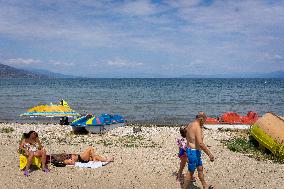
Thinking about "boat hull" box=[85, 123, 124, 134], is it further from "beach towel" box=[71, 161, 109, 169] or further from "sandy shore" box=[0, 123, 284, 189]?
"beach towel" box=[71, 161, 109, 169]

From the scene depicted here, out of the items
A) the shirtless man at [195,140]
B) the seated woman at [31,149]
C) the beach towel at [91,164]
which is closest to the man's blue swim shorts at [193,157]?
the shirtless man at [195,140]

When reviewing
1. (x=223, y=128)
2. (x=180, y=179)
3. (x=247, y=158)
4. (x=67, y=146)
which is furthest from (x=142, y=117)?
(x=180, y=179)

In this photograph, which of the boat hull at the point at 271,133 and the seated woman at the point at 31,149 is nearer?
the seated woman at the point at 31,149

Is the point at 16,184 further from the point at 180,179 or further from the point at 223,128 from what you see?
the point at 223,128

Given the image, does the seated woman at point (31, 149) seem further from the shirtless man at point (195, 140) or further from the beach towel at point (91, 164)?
the shirtless man at point (195, 140)

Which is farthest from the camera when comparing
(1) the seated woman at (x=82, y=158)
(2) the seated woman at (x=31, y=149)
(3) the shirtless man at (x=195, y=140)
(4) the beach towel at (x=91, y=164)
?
(1) the seated woman at (x=82, y=158)

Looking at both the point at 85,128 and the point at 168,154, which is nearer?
the point at 168,154

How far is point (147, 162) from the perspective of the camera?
12.2 m

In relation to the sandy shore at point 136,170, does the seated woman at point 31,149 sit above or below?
above

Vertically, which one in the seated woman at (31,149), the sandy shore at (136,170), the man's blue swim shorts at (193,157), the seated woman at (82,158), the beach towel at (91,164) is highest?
the man's blue swim shorts at (193,157)

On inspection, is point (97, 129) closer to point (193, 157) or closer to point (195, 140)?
point (193, 157)

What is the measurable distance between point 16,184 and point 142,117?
20.6m

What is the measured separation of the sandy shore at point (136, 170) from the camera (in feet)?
32.5

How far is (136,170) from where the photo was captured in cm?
1118
